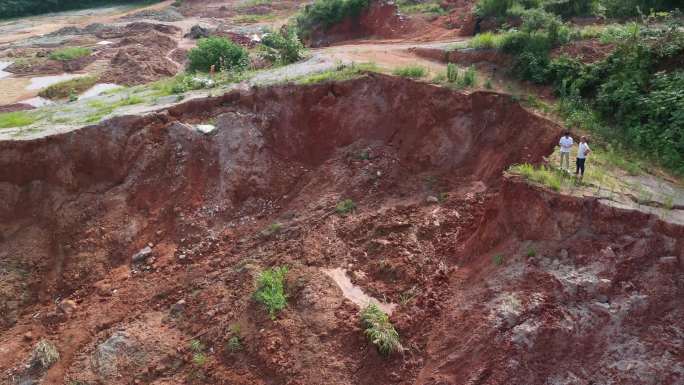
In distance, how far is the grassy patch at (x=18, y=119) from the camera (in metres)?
13.9

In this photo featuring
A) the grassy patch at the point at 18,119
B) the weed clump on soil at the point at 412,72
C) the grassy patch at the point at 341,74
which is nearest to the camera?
the weed clump on soil at the point at 412,72

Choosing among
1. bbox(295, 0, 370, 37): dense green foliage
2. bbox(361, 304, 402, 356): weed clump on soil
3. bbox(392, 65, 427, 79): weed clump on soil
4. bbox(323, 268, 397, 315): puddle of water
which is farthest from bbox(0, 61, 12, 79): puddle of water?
bbox(361, 304, 402, 356): weed clump on soil

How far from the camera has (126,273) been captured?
1173 centimetres

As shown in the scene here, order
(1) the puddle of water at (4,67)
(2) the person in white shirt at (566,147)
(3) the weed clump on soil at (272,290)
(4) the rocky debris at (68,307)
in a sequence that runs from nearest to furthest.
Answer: (2) the person in white shirt at (566,147), (3) the weed clump on soil at (272,290), (4) the rocky debris at (68,307), (1) the puddle of water at (4,67)

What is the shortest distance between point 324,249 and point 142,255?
14.2ft

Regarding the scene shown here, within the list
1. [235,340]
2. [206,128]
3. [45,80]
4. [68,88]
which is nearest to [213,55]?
[206,128]

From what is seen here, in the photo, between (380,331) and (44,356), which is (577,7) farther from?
(44,356)

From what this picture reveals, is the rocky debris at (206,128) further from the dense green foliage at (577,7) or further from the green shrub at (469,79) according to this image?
the dense green foliage at (577,7)

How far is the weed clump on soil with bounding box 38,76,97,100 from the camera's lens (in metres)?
22.1

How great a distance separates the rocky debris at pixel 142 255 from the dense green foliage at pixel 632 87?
9.68 m

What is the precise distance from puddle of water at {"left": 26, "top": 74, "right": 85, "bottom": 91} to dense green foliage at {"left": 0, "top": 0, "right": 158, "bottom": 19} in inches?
1047

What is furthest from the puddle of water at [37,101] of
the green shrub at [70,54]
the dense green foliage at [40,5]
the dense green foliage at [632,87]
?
the dense green foliage at [40,5]

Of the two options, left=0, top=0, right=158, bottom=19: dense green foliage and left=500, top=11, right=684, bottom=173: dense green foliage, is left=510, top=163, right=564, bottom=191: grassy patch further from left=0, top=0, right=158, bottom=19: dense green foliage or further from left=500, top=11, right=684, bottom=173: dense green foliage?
left=0, top=0, right=158, bottom=19: dense green foliage

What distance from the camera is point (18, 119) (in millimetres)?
14367
